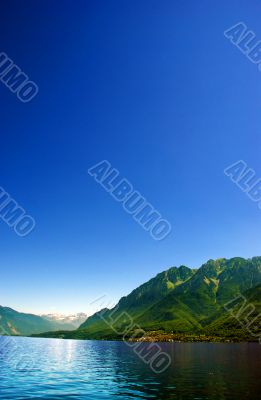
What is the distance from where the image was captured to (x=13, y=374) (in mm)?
75375

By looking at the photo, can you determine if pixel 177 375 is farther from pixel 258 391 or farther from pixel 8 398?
pixel 8 398

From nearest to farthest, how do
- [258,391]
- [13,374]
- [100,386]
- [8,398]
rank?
1. [8,398]
2. [258,391]
3. [100,386]
4. [13,374]

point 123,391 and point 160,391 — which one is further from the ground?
point 160,391

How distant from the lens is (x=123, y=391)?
55688 mm

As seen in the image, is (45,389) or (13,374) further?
(13,374)

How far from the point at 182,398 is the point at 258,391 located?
48.4 ft

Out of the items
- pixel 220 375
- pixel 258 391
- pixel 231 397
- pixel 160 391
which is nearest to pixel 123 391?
pixel 160 391

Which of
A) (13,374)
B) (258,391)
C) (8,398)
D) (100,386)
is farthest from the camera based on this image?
(13,374)

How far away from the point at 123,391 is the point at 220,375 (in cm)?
3086

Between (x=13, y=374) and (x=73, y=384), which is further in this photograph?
(x=13, y=374)

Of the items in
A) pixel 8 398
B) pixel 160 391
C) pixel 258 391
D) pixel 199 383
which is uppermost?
pixel 258 391

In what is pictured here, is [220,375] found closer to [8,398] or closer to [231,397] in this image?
[231,397]

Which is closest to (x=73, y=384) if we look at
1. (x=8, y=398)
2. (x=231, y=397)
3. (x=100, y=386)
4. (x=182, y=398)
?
(x=100, y=386)

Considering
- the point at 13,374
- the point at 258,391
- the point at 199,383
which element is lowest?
the point at 13,374
